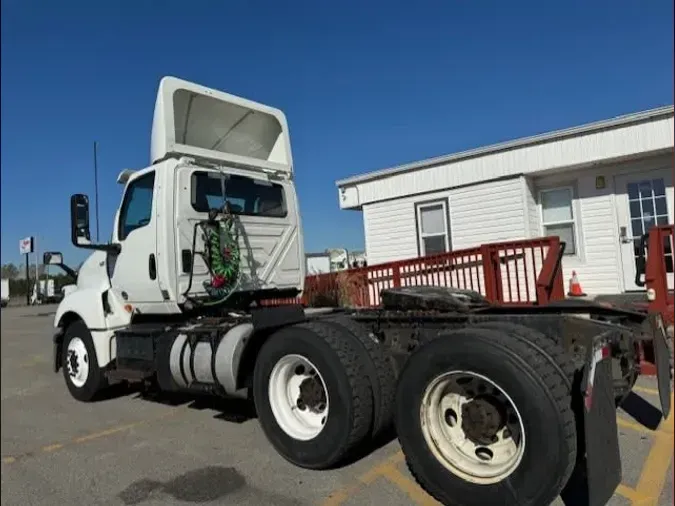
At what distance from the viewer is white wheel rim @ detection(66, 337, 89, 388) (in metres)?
6.74

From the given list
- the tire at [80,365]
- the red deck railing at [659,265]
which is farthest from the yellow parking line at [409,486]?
the tire at [80,365]

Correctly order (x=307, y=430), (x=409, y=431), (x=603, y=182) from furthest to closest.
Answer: (x=603, y=182), (x=307, y=430), (x=409, y=431)

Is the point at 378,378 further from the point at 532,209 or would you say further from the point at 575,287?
the point at 532,209

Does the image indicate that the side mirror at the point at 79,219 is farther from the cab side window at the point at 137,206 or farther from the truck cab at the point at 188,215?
the cab side window at the point at 137,206

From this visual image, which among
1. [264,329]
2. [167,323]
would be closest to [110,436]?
[167,323]

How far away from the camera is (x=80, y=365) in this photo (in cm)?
680

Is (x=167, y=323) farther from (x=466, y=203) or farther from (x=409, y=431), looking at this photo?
(x=466, y=203)

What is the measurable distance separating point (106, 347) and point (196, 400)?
1.21m

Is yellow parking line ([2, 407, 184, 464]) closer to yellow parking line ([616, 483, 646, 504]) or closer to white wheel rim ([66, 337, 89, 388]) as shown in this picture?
white wheel rim ([66, 337, 89, 388])

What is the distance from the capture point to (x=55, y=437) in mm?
5336

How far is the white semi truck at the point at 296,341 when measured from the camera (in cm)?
314

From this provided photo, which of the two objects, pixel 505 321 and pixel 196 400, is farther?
pixel 196 400

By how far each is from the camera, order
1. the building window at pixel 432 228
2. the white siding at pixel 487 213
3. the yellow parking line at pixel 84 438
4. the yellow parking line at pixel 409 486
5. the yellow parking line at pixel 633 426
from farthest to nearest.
Answer: the building window at pixel 432 228, the white siding at pixel 487 213, the yellow parking line at pixel 84 438, the yellow parking line at pixel 633 426, the yellow parking line at pixel 409 486

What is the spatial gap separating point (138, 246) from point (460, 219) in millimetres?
7486
